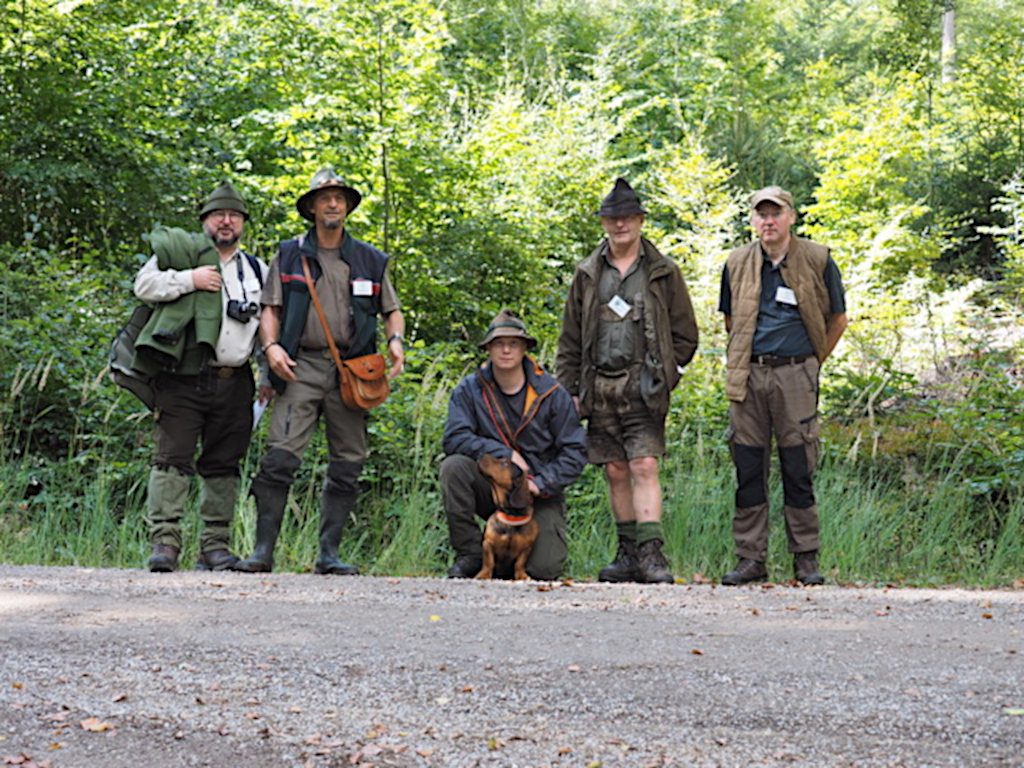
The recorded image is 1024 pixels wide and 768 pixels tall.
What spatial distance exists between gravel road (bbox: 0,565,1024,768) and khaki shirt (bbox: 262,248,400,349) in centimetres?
157

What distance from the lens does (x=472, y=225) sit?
1333cm

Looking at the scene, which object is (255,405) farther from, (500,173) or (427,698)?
(500,173)

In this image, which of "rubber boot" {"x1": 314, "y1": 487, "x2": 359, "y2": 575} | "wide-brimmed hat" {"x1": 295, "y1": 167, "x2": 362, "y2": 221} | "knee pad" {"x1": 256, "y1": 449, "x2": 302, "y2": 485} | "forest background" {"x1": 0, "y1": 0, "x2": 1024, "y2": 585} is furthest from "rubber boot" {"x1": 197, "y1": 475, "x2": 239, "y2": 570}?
"wide-brimmed hat" {"x1": 295, "y1": 167, "x2": 362, "y2": 221}

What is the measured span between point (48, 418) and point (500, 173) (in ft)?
24.5

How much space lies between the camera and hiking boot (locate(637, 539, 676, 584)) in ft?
20.7

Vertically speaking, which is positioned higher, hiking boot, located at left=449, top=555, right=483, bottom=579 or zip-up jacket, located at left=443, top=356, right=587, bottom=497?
zip-up jacket, located at left=443, top=356, right=587, bottom=497

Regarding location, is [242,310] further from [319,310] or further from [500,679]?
[500,679]

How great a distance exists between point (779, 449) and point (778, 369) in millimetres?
436

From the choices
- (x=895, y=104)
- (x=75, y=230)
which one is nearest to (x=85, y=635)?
(x=75, y=230)

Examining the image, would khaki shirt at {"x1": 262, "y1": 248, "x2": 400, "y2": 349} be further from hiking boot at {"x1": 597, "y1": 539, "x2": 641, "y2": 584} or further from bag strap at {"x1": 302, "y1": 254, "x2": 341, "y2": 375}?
hiking boot at {"x1": 597, "y1": 539, "x2": 641, "y2": 584}

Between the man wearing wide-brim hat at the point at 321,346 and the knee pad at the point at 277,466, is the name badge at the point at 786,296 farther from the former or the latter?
the knee pad at the point at 277,466

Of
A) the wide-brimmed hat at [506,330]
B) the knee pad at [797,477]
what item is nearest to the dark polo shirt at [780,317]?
the knee pad at [797,477]

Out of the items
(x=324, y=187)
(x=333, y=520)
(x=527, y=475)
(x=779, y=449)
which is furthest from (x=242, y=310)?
(x=779, y=449)

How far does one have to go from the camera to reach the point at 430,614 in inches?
188
